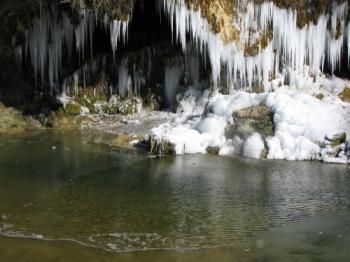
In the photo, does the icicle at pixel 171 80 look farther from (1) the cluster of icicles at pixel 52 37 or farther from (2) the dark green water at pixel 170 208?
(2) the dark green water at pixel 170 208

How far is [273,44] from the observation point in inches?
914

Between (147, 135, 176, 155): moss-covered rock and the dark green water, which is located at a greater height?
(147, 135, 176, 155): moss-covered rock

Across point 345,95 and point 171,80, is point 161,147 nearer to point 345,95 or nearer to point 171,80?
point 171,80

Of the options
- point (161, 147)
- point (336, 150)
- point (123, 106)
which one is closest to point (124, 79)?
point (123, 106)

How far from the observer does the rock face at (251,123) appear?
19.6 m

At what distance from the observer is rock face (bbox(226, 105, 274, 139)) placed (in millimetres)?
19625

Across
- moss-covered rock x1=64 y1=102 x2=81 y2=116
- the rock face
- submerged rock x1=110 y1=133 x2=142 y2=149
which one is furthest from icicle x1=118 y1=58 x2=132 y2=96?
the rock face

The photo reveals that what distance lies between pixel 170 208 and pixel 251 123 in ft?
26.2

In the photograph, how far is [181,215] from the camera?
39.9ft

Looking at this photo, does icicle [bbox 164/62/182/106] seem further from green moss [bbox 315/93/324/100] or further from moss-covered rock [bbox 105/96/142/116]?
green moss [bbox 315/93/324/100]

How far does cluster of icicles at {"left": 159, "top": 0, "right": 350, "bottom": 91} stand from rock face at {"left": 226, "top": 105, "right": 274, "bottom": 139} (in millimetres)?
2911

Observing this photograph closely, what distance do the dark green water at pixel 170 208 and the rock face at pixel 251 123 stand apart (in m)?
1.61

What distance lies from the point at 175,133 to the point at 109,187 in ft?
18.6

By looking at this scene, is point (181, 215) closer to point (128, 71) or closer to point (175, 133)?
point (175, 133)
